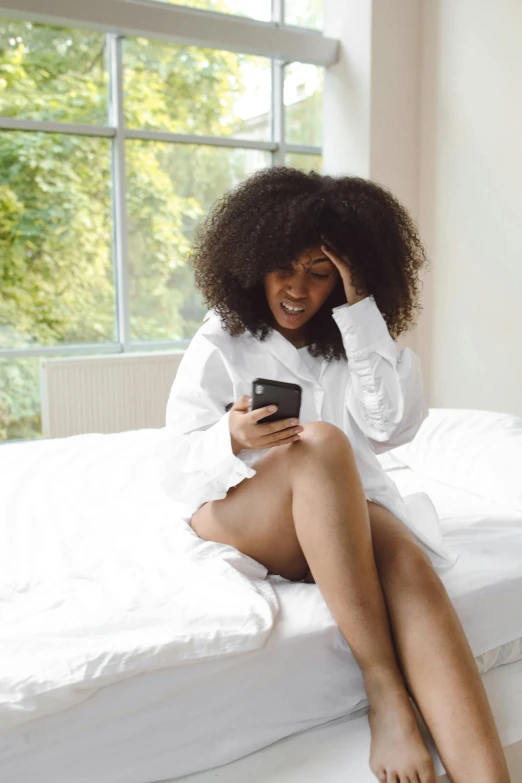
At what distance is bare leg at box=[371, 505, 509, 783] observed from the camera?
0.97 meters

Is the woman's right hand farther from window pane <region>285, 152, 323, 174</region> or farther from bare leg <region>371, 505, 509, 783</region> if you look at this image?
window pane <region>285, 152, 323, 174</region>

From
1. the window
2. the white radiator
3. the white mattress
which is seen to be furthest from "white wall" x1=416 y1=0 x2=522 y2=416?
the white mattress

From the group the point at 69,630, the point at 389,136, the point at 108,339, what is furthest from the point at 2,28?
the point at 69,630

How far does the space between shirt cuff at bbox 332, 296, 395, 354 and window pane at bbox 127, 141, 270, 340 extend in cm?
270

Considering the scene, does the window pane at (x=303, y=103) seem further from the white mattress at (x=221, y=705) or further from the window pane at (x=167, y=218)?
the white mattress at (x=221, y=705)

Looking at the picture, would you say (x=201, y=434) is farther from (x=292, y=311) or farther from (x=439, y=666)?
(x=439, y=666)

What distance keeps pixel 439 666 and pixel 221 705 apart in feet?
1.05

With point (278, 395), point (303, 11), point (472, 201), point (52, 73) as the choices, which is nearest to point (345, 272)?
point (278, 395)

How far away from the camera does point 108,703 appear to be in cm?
98

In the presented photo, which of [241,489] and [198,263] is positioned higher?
[198,263]

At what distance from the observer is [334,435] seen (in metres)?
1.22

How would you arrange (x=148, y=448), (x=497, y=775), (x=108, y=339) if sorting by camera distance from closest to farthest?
(x=497, y=775) < (x=148, y=448) < (x=108, y=339)

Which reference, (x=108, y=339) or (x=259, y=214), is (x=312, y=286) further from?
(x=108, y=339)

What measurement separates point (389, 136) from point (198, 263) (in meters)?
2.45
